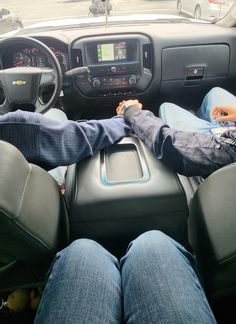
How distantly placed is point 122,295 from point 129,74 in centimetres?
159

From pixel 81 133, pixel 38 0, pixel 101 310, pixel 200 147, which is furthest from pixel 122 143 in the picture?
pixel 38 0

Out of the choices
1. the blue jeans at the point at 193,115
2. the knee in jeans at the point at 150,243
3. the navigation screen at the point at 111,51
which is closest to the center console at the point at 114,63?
the navigation screen at the point at 111,51

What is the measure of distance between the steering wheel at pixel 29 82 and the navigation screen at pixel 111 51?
652mm

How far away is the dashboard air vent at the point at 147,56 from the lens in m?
2.12

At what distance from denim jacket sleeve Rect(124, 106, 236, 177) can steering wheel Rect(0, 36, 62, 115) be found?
498 millimetres

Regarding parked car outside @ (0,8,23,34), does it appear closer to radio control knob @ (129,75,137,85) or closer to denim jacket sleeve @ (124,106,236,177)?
radio control knob @ (129,75,137,85)

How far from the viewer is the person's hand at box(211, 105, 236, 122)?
1.54m

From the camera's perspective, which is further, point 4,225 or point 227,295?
point 227,295

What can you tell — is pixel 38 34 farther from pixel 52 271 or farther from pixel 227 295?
pixel 227 295

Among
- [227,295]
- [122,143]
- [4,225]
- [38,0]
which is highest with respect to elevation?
[38,0]

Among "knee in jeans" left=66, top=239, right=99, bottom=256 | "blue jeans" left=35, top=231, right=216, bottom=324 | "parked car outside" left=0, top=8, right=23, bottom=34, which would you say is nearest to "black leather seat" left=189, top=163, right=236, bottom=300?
"blue jeans" left=35, top=231, right=216, bottom=324

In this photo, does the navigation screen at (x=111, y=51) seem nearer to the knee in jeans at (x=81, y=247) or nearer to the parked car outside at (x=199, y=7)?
the parked car outside at (x=199, y=7)

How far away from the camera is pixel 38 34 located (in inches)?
81.2

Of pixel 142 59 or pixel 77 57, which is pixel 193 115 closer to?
pixel 142 59
